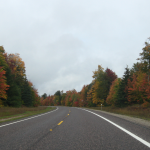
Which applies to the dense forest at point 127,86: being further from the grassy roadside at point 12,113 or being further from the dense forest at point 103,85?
the grassy roadside at point 12,113

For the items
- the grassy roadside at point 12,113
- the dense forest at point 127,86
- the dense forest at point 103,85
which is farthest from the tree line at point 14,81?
the dense forest at point 127,86

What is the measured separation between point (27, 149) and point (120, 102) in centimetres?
3994

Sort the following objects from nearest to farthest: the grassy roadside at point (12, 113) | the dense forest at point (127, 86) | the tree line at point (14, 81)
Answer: the grassy roadside at point (12, 113)
the dense forest at point (127, 86)
the tree line at point (14, 81)

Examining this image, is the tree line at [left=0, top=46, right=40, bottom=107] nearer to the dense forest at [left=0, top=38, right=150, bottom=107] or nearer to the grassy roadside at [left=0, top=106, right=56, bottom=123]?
the dense forest at [left=0, top=38, right=150, bottom=107]

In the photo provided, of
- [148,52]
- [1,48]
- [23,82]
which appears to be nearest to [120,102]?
[148,52]

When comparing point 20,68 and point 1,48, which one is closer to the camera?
point 1,48

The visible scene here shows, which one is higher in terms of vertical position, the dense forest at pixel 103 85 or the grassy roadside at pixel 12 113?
the dense forest at pixel 103 85

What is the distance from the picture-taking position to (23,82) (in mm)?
51969

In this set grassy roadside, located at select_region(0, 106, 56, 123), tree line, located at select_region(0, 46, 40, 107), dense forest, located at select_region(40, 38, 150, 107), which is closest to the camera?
grassy roadside, located at select_region(0, 106, 56, 123)

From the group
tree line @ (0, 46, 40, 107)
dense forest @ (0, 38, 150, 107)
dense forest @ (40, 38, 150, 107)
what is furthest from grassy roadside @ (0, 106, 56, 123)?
dense forest @ (40, 38, 150, 107)

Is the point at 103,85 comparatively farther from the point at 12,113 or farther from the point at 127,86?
the point at 12,113

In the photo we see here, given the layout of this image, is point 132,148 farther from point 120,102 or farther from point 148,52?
point 120,102

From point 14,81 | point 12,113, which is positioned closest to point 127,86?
point 12,113

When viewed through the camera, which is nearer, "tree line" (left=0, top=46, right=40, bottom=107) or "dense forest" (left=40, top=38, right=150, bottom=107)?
"dense forest" (left=40, top=38, right=150, bottom=107)
